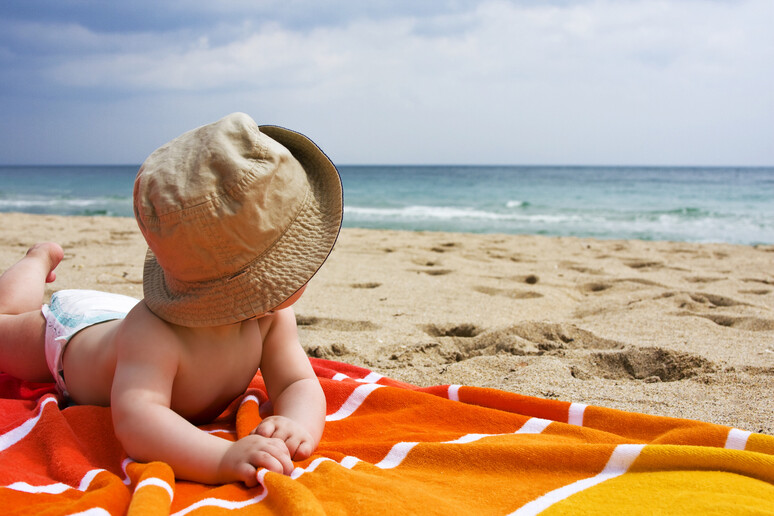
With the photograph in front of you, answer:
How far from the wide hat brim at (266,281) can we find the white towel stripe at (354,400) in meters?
→ 0.53

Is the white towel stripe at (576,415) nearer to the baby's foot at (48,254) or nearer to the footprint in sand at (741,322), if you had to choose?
the footprint in sand at (741,322)

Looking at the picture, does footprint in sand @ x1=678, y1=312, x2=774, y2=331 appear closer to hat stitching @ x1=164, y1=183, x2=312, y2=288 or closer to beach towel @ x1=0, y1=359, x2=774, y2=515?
beach towel @ x1=0, y1=359, x2=774, y2=515

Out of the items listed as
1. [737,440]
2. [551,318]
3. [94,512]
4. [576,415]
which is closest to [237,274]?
[94,512]

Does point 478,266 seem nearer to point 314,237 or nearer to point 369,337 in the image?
point 369,337

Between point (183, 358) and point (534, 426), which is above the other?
point (183, 358)

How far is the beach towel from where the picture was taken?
115 cm

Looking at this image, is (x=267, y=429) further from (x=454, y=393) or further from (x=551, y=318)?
(x=551, y=318)

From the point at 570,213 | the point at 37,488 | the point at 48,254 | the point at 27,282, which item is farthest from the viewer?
the point at 570,213

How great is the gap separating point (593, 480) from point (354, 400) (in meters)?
0.73

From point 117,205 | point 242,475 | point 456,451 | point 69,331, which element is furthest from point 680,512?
point 117,205

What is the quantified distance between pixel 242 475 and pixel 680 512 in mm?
867

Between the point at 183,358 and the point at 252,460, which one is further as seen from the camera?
the point at 183,358

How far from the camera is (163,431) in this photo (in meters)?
1.32

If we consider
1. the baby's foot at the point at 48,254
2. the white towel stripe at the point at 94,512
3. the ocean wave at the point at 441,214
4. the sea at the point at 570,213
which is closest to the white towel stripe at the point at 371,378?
the white towel stripe at the point at 94,512
